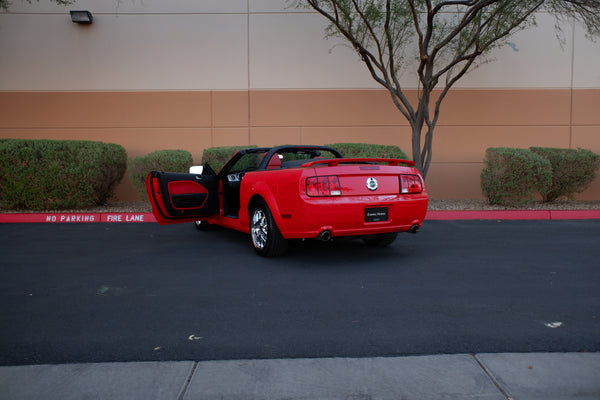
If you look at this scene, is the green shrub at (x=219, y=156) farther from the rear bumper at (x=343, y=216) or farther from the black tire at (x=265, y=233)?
the rear bumper at (x=343, y=216)

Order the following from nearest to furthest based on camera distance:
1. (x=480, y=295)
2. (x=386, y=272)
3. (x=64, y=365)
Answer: (x=64, y=365) < (x=480, y=295) < (x=386, y=272)

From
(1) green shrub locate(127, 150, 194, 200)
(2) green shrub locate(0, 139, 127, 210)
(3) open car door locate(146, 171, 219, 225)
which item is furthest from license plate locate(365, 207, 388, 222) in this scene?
(2) green shrub locate(0, 139, 127, 210)

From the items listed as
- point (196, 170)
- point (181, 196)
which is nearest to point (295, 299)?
point (181, 196)

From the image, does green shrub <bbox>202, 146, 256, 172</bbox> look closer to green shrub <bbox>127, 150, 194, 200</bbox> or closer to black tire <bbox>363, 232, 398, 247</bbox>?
green shrub <bbox>127, 150, 194, 200</bbox>

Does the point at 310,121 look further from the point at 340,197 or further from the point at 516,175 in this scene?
the point at 340,197

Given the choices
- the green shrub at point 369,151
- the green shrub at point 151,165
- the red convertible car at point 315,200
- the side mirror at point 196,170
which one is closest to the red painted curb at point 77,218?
the green shrub at point 151,165

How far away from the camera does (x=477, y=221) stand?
8391 millimetres

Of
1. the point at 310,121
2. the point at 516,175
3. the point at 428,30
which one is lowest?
the point at 516,175

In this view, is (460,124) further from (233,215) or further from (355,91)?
(233,215)

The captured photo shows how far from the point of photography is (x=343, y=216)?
4.65m

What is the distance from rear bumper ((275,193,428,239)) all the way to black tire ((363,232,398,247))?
832mm

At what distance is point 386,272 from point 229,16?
29.5 feet

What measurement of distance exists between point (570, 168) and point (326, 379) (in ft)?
31.7

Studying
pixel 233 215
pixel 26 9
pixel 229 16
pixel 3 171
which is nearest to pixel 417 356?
pixel 233 215
